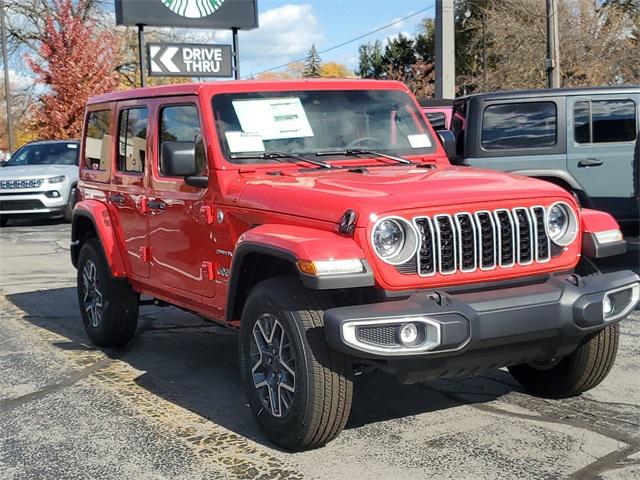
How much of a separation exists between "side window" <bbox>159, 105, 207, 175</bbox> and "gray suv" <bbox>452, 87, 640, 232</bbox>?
13.7ft

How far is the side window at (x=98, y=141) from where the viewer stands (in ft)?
20.7

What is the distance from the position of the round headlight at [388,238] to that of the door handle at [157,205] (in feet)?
6.41

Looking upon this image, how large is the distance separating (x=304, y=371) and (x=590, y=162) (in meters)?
6.01

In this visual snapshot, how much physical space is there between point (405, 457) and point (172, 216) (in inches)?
85.5

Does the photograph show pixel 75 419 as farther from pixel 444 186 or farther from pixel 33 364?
pixel 444 186

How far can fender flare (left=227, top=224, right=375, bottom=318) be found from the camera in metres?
3.64

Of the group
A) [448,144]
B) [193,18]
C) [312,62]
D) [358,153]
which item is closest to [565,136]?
[448,144]

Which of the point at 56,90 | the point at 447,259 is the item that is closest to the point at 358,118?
the point at 447,259

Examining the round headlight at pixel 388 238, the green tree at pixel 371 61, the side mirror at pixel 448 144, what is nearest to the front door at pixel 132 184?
the side mirror at pixel 448 144

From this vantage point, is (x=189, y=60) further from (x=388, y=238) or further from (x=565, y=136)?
(x=388, y=238)

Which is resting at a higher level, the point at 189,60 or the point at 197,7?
the point at 197,7

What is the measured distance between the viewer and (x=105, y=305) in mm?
6125

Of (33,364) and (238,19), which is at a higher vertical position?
(238,19)

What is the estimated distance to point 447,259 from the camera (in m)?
3.85
